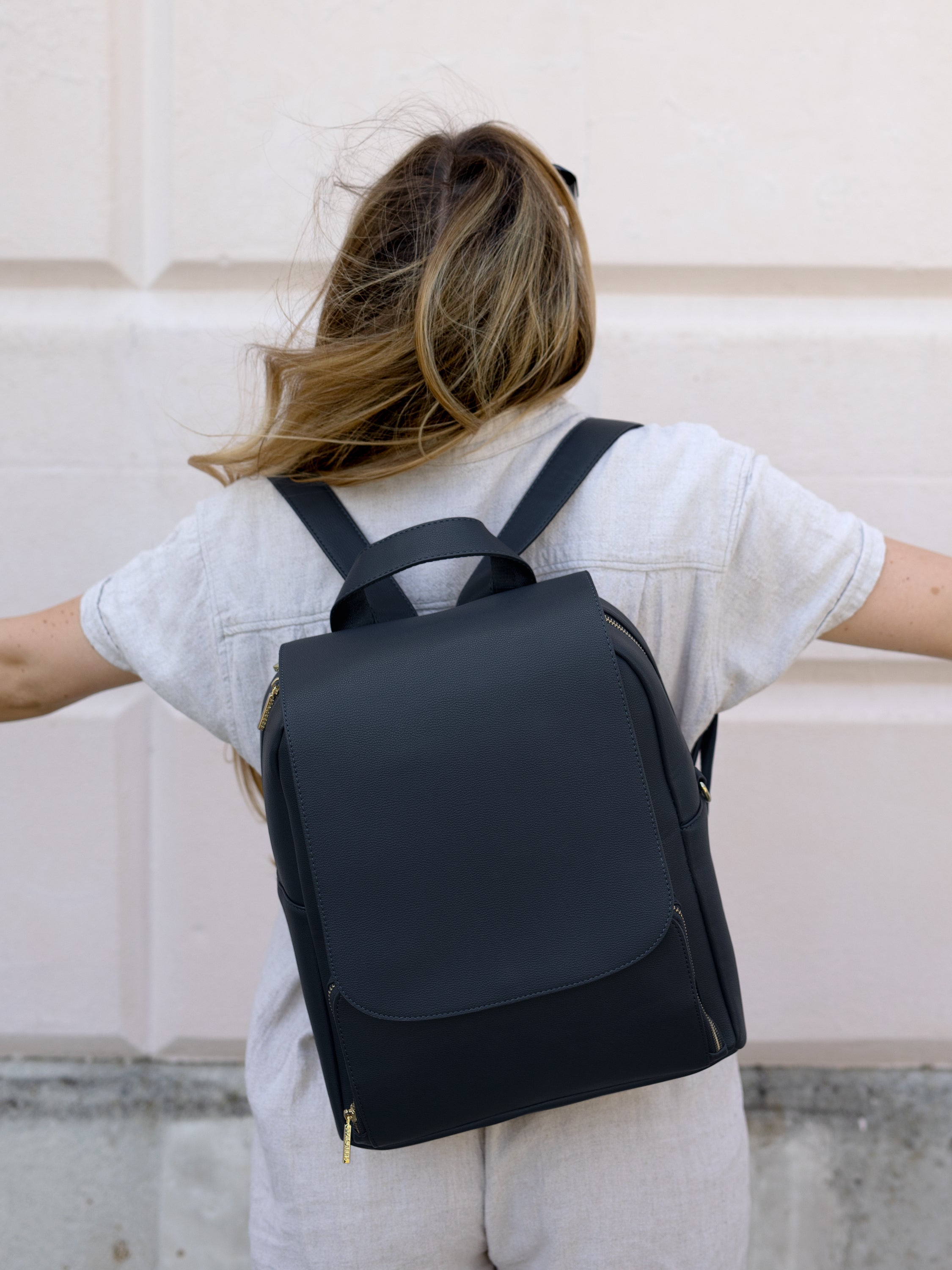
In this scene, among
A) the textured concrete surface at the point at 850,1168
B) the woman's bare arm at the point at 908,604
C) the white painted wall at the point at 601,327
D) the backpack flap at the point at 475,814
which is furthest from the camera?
the textured concrete surface at the point at 850,1168

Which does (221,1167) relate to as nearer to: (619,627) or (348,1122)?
(348,1122)

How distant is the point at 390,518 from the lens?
0.71 m

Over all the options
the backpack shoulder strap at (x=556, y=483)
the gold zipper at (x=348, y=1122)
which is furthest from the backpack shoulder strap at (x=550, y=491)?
the gold zipper at (x=348, y=1122)

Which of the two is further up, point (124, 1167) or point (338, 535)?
point (338, 535)

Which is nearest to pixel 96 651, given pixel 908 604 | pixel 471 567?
pixel 471 567

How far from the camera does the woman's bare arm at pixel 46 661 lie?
76cm

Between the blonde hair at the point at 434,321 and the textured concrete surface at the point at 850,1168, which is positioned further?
the textured concrete surface at the point at 850,1168

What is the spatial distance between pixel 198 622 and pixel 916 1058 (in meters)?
1.49

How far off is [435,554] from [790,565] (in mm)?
272

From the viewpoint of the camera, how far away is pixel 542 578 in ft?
2.36

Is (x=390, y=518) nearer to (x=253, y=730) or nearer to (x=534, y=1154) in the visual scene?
(x=253, y=730)

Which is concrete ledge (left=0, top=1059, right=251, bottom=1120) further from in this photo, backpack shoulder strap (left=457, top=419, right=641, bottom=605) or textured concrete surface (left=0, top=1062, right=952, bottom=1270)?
backpack shoulder strap (left=457, top=419, right=641, bottom=605)

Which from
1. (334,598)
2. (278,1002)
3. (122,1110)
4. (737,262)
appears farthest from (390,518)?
(122,1110)

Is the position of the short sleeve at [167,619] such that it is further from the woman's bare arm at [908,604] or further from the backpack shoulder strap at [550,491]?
the woman's bare arm at [908,604]
